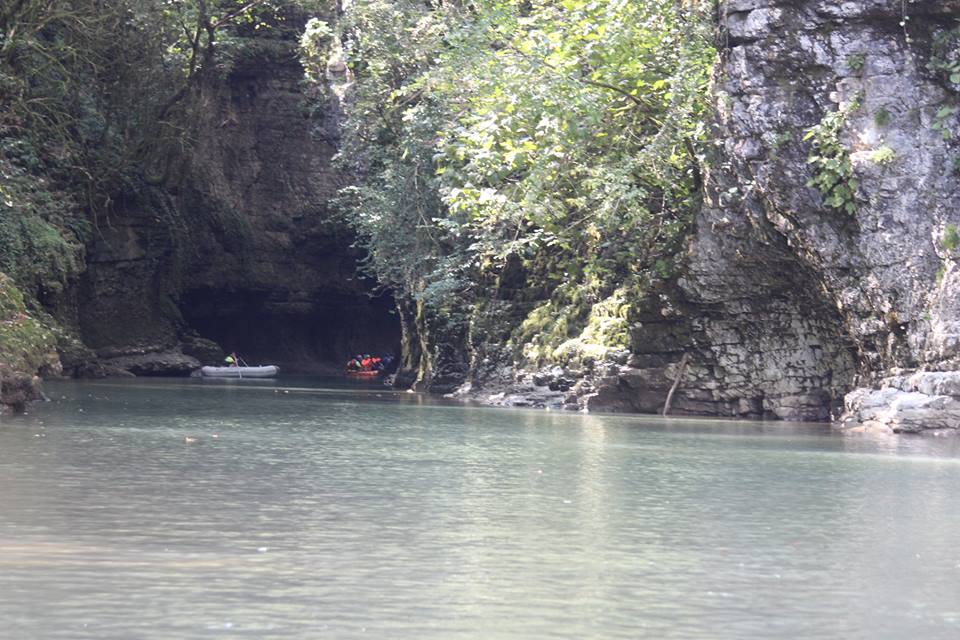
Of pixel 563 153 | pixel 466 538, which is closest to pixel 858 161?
pixel 563 153

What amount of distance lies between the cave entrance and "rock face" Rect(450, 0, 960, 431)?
1149 inches

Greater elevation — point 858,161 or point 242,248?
point 242,248

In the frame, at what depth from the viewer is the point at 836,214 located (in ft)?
73.9

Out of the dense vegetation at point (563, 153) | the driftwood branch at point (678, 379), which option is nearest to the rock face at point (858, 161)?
the dense vegetation at point (563, 153)

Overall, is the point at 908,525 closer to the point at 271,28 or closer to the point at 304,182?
the point at 271,28

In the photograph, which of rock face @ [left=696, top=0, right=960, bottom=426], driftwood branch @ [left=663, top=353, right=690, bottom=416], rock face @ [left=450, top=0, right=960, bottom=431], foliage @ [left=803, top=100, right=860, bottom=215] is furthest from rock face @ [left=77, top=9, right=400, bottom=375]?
foliage @ [left=803, top=100, right=860, bottom=215]

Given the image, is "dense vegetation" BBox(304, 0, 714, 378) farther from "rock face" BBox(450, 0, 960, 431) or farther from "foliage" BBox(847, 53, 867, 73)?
"foliage" BBox(847, 53, 867, 73)

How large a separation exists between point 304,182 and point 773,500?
4051 cm

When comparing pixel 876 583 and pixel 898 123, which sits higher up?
pixel 898 123

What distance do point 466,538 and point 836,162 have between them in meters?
14.4

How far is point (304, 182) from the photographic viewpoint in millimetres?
50906

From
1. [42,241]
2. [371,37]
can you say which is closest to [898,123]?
[371,37]

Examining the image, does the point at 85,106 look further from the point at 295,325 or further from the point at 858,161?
the point at 858,161

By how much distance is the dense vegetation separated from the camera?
24.8 metres
